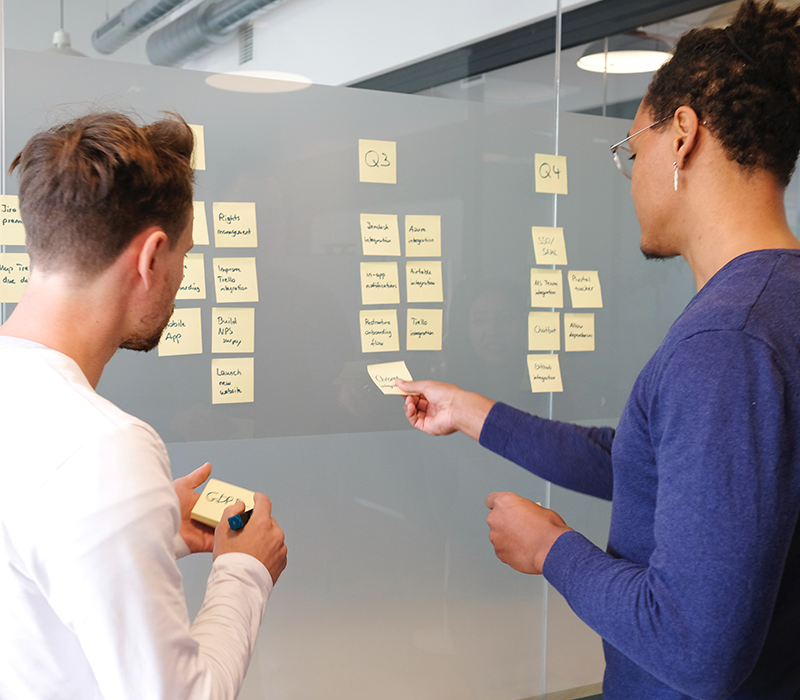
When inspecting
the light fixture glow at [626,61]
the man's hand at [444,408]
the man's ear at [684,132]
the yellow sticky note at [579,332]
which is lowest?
the man's hand at [444,408]

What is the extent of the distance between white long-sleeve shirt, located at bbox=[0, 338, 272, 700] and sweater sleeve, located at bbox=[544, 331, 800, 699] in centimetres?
54

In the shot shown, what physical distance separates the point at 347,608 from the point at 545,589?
696 mm

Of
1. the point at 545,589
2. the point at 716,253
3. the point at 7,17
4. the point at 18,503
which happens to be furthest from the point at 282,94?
the point at 545,589

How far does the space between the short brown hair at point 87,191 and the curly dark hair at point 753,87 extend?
745mm

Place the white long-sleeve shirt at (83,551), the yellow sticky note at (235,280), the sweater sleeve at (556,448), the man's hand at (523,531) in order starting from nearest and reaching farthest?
the white long-sleeve shirt at (83,551) → the man's hand at (523,531) → the sweater sleeve at (556,448) → the yellow sticky note at (235,280)

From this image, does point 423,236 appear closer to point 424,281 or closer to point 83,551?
point 424,281

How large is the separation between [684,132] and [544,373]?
1.39 metres

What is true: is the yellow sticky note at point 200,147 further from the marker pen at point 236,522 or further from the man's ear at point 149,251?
the marker pen at point 236,522

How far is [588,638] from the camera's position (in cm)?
245

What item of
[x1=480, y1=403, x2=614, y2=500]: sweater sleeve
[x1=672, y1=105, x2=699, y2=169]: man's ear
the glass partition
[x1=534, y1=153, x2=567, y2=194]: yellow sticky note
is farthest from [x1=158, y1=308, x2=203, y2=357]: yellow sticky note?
[x1=672, y1=105, x2=699, y2=169]: man's ear

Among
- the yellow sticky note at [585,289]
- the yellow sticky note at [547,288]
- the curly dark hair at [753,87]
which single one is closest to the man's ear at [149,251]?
the curly dark hair at [753,87]

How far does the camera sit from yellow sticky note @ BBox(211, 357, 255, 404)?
191 cm

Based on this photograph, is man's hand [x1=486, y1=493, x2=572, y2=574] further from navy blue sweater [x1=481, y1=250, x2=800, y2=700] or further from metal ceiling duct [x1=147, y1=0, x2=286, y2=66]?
metal ceiling duct [x1=147, y1=0, x2=286, y2=66]

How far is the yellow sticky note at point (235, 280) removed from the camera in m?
1.89
